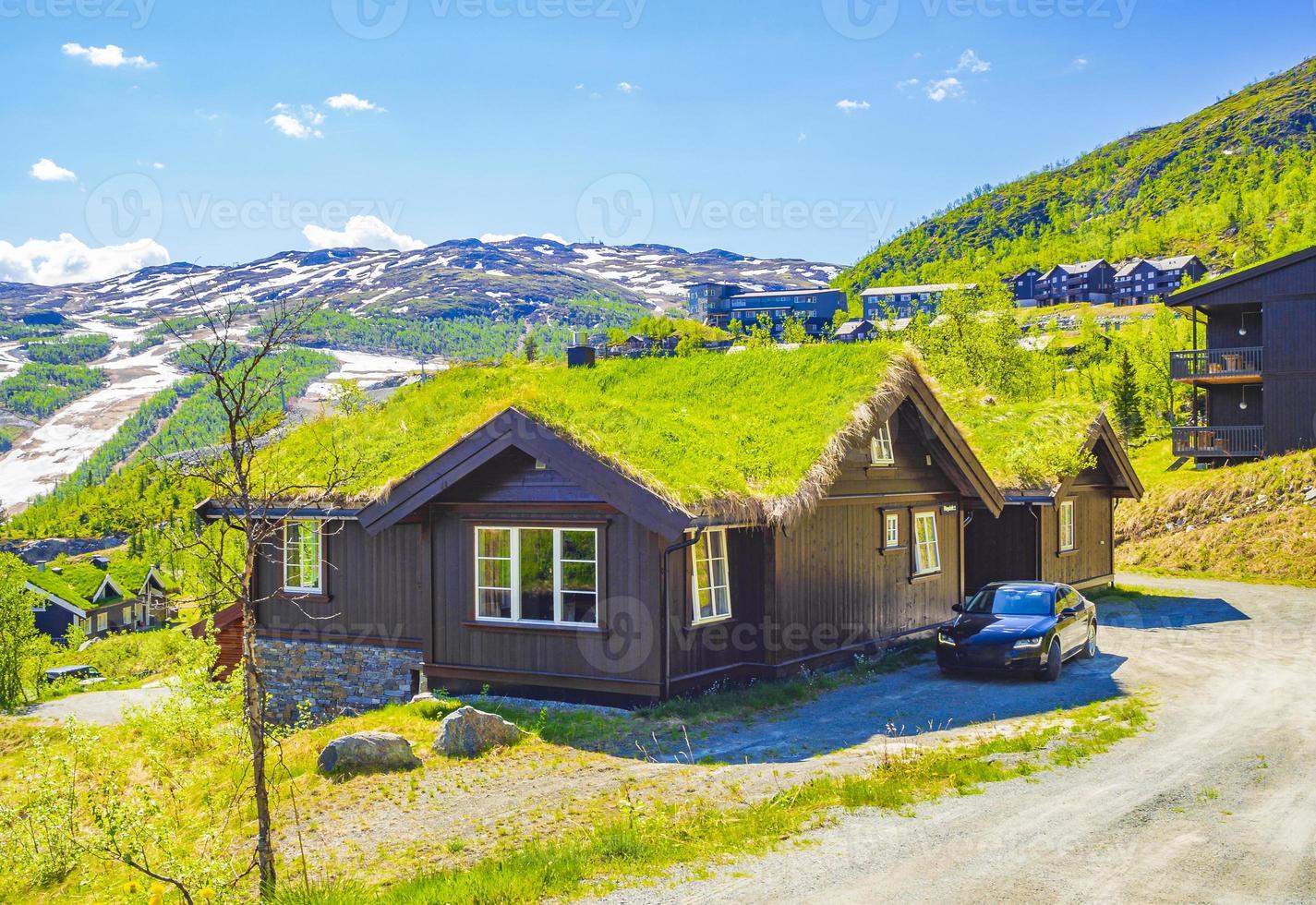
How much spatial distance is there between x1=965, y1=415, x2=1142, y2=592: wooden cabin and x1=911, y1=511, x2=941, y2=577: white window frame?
4.15 m

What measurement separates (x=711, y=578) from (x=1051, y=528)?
45.7ft

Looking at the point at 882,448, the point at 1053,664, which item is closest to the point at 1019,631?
the point at 1053,664

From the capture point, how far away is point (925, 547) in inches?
862

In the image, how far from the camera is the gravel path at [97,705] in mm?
30484

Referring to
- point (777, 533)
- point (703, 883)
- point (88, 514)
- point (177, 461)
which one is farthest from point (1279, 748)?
point (88, 514)

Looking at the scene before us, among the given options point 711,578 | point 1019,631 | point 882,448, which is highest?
point 882,448

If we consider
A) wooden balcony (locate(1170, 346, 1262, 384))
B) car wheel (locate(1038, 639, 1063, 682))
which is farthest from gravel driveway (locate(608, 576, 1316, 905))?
wooden balcony (locate(1170, 346, 1262, 384))

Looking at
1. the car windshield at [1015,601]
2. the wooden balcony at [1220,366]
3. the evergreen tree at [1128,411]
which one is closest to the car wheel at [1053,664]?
the car windshield at [1015,601]

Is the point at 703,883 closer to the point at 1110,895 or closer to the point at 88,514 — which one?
the point at 1110,895

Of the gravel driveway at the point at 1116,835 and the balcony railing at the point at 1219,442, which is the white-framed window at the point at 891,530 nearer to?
the gravel driveway at the point at 1116,835

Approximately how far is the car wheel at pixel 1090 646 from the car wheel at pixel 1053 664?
201 cm

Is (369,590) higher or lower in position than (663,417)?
lower

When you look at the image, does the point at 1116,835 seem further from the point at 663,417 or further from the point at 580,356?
the point at 580,356

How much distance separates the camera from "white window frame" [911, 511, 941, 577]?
2139 centimetres
